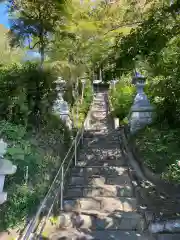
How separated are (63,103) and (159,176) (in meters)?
3.76

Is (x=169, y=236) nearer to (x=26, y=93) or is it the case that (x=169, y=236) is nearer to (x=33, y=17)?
(x=26, y=93)

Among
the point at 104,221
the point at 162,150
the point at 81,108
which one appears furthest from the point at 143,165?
the point at 81,108

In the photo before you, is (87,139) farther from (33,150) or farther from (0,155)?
(0,155)

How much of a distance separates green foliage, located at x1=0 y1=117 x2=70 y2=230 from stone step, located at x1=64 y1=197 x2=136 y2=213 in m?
0.61

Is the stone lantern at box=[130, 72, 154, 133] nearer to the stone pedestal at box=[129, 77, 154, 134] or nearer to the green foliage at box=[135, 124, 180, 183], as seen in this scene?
the stone pedestal at box=[129, 77, 154, 134]

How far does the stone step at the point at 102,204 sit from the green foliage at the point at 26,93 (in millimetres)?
1830

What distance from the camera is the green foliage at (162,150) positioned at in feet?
16.4

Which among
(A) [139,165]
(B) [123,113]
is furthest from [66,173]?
(B) [123,113]

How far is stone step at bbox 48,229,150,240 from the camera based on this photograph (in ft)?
13.1

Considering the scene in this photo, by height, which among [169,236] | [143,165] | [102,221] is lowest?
[169,236]

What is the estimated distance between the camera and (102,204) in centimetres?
486

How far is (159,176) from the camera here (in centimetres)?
523

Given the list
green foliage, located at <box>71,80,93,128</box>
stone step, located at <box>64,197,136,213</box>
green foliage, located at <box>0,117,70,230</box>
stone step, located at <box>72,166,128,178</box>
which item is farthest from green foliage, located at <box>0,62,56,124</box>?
green foliage, located at <box>71,80,93,128</box>

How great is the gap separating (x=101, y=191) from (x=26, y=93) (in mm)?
2507
